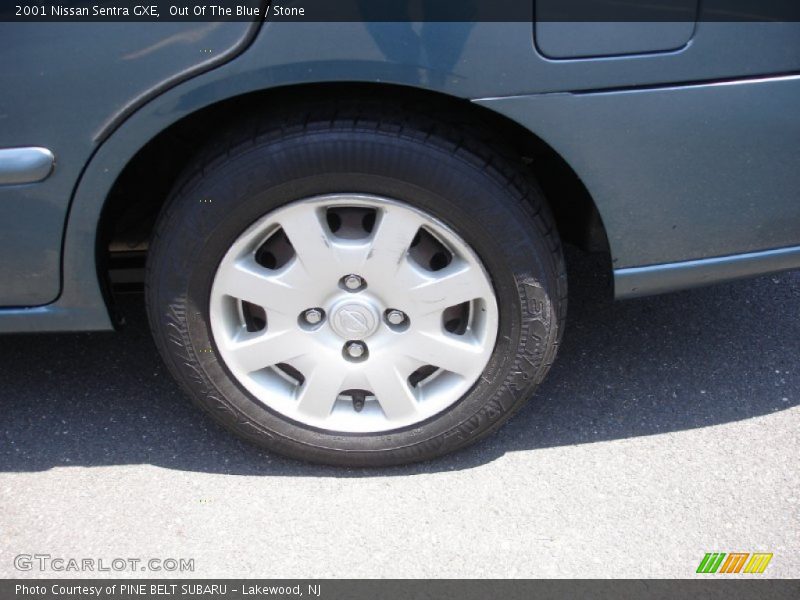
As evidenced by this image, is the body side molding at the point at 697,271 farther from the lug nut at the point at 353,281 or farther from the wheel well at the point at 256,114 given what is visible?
the lug nut at the point at 353,281

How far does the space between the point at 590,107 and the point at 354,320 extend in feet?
2.43

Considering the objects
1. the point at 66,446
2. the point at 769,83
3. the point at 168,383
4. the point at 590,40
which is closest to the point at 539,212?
the point at 590,40

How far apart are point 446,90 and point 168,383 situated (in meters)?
1.33

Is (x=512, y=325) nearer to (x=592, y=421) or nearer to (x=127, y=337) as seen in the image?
(x=592, y=421)

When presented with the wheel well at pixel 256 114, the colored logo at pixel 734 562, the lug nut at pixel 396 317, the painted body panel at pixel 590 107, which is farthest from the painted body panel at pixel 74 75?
the colored logo at pixel 734 562

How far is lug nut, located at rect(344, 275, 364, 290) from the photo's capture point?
2041 mm

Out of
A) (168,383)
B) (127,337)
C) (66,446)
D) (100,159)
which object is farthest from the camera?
(127,337)

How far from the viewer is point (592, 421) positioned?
2.39m
